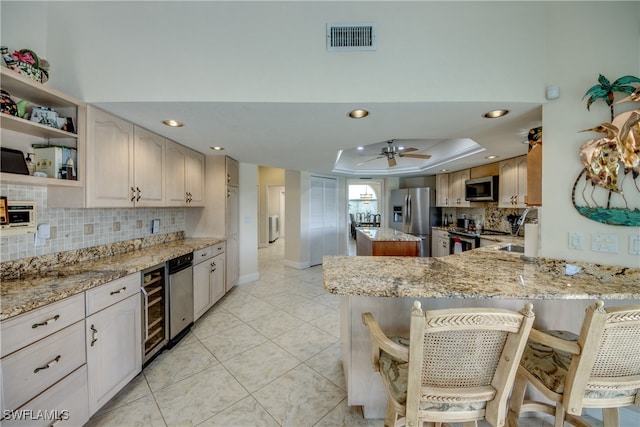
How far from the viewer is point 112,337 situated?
159cm

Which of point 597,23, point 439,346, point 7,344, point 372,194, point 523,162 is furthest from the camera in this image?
point 372,194

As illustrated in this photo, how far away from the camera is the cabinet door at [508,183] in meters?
3.64

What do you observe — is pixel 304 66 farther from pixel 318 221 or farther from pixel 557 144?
pixel 318 221

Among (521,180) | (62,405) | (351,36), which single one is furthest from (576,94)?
(62,405)

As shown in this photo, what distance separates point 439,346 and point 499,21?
2.05m

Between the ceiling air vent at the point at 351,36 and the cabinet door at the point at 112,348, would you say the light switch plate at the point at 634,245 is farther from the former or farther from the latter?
the cabinet door at the point at 112,348

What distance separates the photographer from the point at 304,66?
5.29ft

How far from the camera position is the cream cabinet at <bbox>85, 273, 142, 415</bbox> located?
1445 millimetres

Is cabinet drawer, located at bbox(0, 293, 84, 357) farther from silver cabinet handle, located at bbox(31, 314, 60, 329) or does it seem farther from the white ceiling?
the white ceiling

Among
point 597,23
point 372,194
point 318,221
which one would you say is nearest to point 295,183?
point 318,221

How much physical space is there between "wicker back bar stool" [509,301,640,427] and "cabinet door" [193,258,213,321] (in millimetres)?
2824

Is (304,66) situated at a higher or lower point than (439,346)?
higher

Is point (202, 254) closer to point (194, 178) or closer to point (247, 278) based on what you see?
point (194, 178)

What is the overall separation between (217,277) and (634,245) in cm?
375
